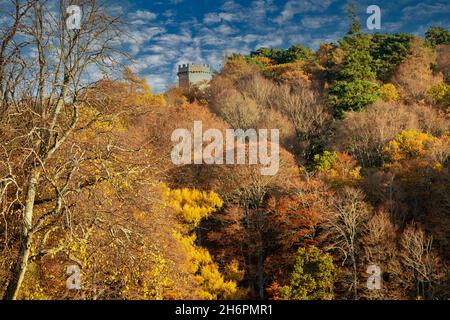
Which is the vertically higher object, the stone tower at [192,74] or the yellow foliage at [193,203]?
the stone tower at [192,74]

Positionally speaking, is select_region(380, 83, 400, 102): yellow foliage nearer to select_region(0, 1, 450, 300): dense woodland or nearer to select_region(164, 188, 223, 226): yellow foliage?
select_region(0, 1, 450, 300): dense woodland

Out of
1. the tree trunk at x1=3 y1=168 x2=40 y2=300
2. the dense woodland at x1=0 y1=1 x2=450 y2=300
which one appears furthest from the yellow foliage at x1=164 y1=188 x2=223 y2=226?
the tree trunk at x1=3 y1=168 x2=40 y2=300

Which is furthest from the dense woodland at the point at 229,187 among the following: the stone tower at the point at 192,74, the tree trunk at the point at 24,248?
the stone tower at the point at 192,74

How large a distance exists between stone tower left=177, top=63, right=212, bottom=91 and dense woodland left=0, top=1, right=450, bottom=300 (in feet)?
45.7

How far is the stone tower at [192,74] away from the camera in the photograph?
66438 millimetres

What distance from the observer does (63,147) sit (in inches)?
337

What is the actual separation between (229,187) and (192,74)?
41.6 m

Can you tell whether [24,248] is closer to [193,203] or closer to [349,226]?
[193,203]

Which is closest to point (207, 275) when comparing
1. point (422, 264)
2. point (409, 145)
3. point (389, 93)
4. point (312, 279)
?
point (312, 279)

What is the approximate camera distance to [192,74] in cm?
6712

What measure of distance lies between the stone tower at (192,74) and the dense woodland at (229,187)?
13928 millimetres

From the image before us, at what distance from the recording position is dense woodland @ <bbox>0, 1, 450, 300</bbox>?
24.0 feet

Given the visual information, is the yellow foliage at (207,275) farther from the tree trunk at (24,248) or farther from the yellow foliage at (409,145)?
the yellow foliage at (409,145)
